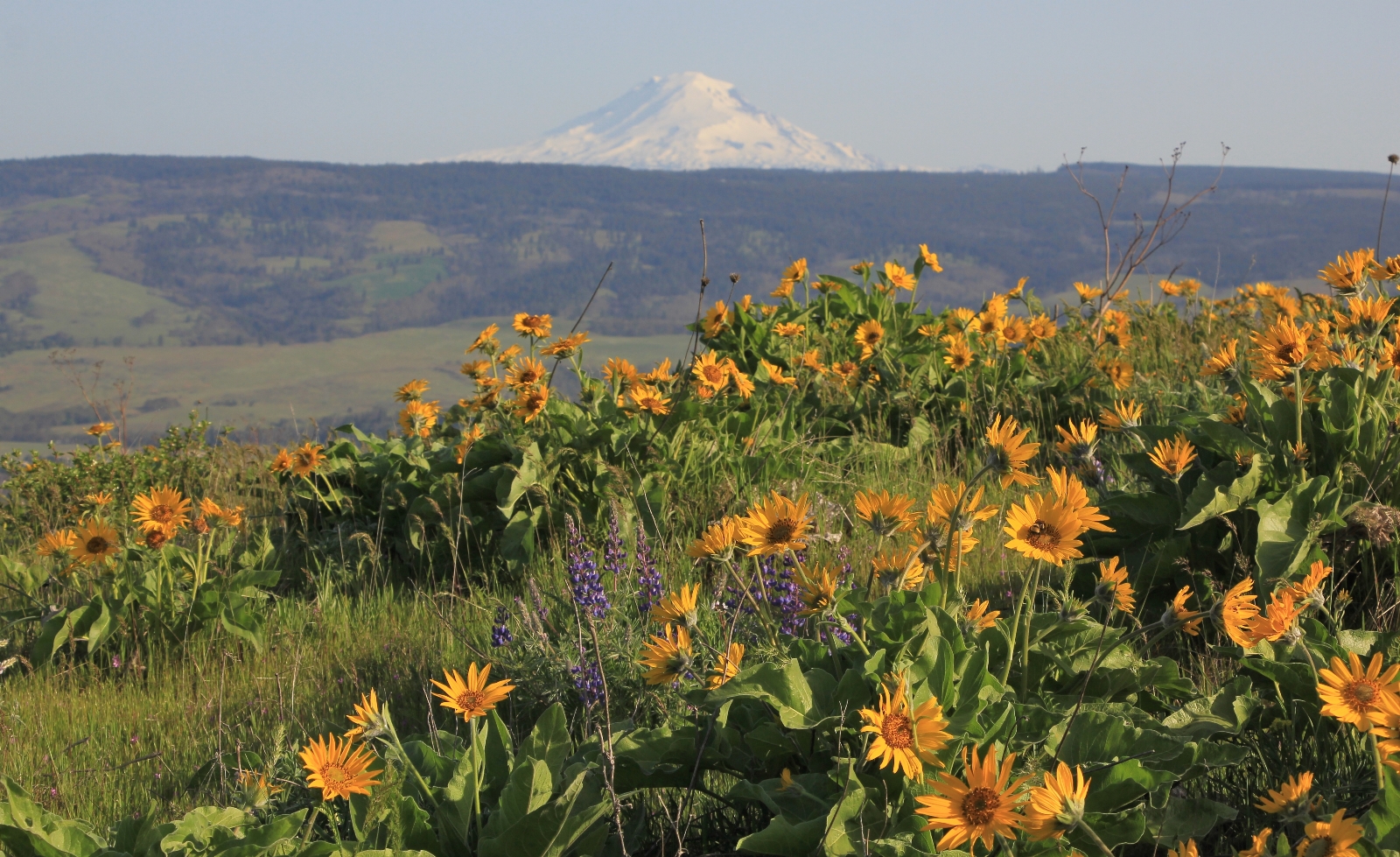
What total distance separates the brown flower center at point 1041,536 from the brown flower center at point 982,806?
0.37m

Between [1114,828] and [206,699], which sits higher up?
[1114,828]

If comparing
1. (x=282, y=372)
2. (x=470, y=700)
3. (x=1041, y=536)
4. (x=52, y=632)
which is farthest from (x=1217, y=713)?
(x=282, y=372)

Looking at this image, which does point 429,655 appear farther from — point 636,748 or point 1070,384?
point 1070,384

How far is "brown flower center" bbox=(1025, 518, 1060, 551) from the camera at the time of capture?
55.1 inches

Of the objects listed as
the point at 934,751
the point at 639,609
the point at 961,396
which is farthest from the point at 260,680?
the point at 961,396

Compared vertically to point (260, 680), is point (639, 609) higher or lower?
higher

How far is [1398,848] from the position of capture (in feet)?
3.78

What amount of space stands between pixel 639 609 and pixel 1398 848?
1.82 m

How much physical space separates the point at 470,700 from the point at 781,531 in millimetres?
580

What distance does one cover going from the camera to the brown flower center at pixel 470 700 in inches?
61.7

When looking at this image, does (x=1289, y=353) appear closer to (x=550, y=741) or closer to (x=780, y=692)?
(x=780, y=692)

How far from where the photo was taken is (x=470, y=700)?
62.2 inches

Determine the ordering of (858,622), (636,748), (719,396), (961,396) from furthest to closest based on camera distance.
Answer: (961,396) < (719,396) < (858,622) < (636,748)

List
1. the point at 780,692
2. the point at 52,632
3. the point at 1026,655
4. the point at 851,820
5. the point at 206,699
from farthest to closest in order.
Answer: the point at 52,632 → the point at 206,699 → the point at 1026,655 → the point at 780,692 → the point at 851,820
